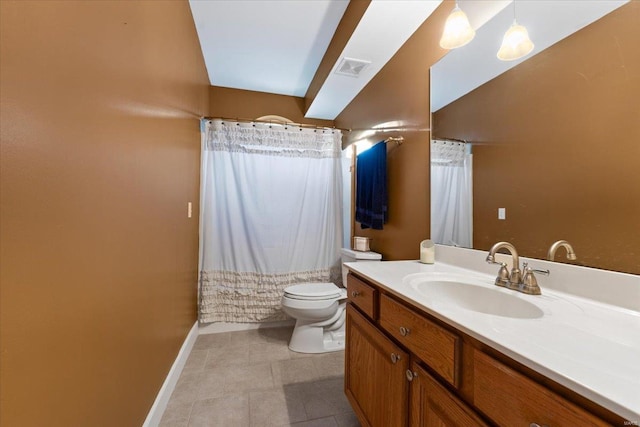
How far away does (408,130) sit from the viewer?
5.71 ft

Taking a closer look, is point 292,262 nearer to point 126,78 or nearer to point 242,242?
point 242,242

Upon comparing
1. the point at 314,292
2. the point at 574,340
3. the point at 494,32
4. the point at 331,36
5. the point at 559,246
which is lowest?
the point at 314,292

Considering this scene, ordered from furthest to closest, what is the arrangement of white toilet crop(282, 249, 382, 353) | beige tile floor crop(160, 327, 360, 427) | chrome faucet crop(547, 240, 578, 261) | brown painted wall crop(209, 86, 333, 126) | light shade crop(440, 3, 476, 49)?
brown painted wall crop(209, 86, 333, 126) → white toilet crop(282, 249, 382, 353) → beige tile floor crop(160, 327, 360, 427) → light shade crop(440, 3, 476, 49) → chrome faucet crop(547, 240, 578, 261)

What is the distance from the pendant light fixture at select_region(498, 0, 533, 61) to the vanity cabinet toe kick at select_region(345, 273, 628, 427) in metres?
1.09

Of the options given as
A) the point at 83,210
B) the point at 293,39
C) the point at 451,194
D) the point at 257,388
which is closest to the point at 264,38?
the point at 293,39

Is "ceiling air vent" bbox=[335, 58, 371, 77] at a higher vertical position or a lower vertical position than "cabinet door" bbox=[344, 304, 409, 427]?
higher

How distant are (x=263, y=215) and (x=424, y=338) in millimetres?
1875

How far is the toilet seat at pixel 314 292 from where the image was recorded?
198 cm

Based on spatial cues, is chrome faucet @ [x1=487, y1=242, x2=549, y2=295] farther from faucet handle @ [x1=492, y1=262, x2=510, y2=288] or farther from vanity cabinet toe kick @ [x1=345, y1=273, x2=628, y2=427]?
vanity cabinet toe kick @ [x1=345, y1=273, x2=628, y2=427]

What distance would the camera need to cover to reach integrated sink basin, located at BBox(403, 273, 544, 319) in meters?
0.84

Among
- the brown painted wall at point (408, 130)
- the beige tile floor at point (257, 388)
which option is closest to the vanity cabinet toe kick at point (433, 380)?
the beige tile floor at point (257, 388)

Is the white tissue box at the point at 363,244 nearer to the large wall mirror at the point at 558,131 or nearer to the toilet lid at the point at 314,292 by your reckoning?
the toilet lid at the point at 314,292

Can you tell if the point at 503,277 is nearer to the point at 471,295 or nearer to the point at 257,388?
the point at 471,295

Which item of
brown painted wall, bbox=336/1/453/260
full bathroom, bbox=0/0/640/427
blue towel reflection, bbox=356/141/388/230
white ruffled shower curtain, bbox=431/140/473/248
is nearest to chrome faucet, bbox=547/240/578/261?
full bathroom, bbox=0/0/640/427
